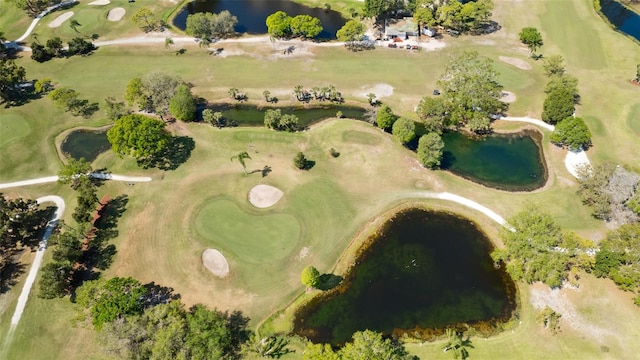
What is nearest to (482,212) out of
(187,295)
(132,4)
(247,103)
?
(187,295)

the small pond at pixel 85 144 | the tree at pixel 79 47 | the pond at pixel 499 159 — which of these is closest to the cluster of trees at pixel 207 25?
the tree at pixel 79 47

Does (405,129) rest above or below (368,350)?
above

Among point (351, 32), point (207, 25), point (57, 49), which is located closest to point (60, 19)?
point (57, 49)

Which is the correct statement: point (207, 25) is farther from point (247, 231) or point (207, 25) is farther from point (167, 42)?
point (247, 231)

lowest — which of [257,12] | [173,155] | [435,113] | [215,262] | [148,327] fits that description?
[215,262]

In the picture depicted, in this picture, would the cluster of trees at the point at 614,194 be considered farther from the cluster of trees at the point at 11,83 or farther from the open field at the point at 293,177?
the cluster of trees at the point at 11,83

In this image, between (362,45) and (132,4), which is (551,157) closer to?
(362,45)
